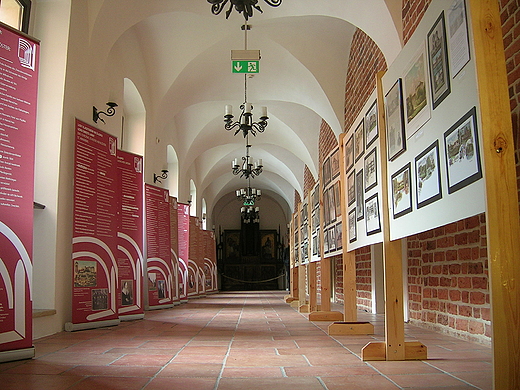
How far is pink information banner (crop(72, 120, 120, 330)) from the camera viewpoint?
5.16 m

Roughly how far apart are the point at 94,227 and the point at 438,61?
415cm

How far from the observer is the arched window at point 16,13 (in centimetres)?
489

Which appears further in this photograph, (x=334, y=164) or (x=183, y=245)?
(x=183, y=245)

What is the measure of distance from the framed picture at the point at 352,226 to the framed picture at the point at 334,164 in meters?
0.82

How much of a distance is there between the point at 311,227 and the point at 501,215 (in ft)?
17.6

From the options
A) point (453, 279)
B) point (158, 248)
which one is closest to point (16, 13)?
point (158, 248)

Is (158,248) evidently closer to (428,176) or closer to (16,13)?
(16,13)

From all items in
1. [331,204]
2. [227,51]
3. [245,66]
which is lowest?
[331,204]

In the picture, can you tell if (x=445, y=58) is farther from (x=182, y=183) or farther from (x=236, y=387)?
(x=182, y=183)

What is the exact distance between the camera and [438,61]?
2430mm

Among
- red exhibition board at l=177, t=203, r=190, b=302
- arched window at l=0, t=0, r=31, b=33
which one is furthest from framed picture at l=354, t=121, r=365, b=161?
red exhibition board at l=177, t=203, r=190, b=302

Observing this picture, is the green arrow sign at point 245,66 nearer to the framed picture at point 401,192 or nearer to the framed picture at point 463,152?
the framed picture at point 401,192

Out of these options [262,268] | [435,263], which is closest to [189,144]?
[435,263]

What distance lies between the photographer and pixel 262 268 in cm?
2419
